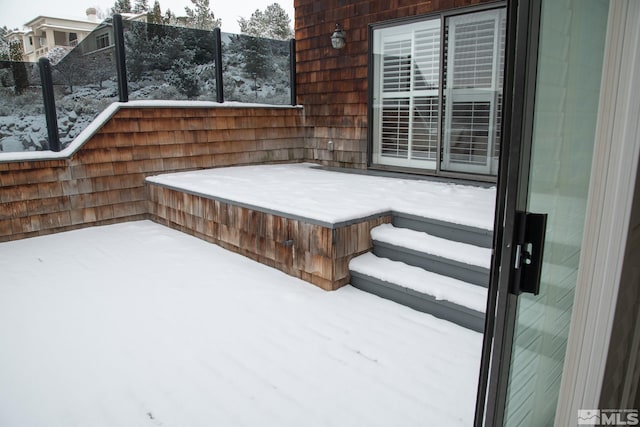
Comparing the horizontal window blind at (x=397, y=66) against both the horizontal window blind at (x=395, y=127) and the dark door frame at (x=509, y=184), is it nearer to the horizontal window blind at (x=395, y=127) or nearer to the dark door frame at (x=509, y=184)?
the horizontal window blind at (x=395, y=127)

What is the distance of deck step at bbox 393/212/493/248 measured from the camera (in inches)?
110

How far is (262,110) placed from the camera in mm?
5844

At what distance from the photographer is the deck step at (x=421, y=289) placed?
246 cm

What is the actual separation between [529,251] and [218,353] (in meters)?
1.77

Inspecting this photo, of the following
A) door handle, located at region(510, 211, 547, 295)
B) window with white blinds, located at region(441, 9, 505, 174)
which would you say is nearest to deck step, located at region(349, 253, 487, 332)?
door handle, located at region(510, 211, 547, 295)

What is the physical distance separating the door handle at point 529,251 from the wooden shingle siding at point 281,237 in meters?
1.98

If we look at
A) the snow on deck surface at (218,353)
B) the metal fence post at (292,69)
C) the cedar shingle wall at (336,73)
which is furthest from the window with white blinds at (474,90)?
the metal fence post at (292,69)

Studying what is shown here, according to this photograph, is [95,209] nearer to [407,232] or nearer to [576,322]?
[407,232]

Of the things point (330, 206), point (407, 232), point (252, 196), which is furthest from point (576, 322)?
point (252, 196)

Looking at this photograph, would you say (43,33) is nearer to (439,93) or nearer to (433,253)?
(439,93)

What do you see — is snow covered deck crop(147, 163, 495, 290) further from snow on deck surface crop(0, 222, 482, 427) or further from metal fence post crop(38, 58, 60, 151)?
metal fence post crop(38, 58, 60, 151)

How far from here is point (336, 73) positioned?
5516 mm

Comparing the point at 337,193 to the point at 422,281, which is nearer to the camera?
the point at 422,281

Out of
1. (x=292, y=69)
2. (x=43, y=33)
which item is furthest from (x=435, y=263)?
(x=43, y=33)
